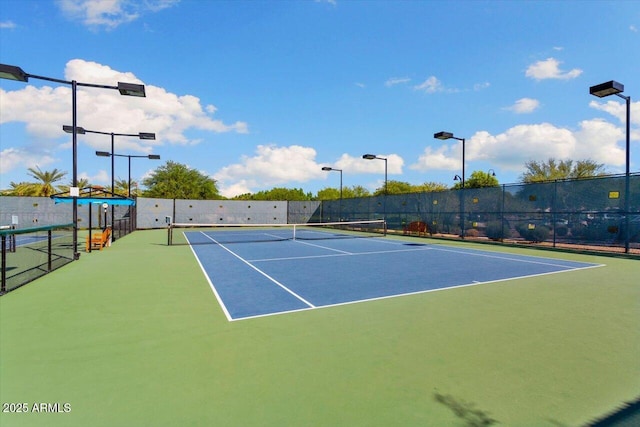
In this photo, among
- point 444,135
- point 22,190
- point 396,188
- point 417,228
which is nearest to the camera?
point 444,135

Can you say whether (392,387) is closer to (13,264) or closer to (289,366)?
(289,366)

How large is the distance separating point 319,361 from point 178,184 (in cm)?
5625

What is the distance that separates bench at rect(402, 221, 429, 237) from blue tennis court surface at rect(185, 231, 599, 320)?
1025cm

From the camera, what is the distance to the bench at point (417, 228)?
23.5 meters

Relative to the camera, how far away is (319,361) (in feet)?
12.4

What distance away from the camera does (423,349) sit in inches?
161

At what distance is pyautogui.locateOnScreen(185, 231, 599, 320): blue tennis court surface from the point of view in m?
6.41

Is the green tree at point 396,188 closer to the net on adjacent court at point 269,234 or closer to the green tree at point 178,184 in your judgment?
the green tree at point 178,184

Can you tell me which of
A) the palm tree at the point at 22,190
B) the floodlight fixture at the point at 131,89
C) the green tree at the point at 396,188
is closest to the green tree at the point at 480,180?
the green tree at the point at 396,188

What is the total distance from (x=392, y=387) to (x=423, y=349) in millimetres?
1038

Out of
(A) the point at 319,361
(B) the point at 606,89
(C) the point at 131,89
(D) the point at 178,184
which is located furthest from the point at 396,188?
(A) the point at 319,361

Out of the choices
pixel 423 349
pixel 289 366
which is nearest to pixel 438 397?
pixel 423 349

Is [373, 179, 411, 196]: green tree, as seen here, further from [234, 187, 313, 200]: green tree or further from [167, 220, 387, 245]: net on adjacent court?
[167, 220, 387, 245]: net on adjacent court

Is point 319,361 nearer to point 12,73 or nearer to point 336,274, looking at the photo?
point 336,274
